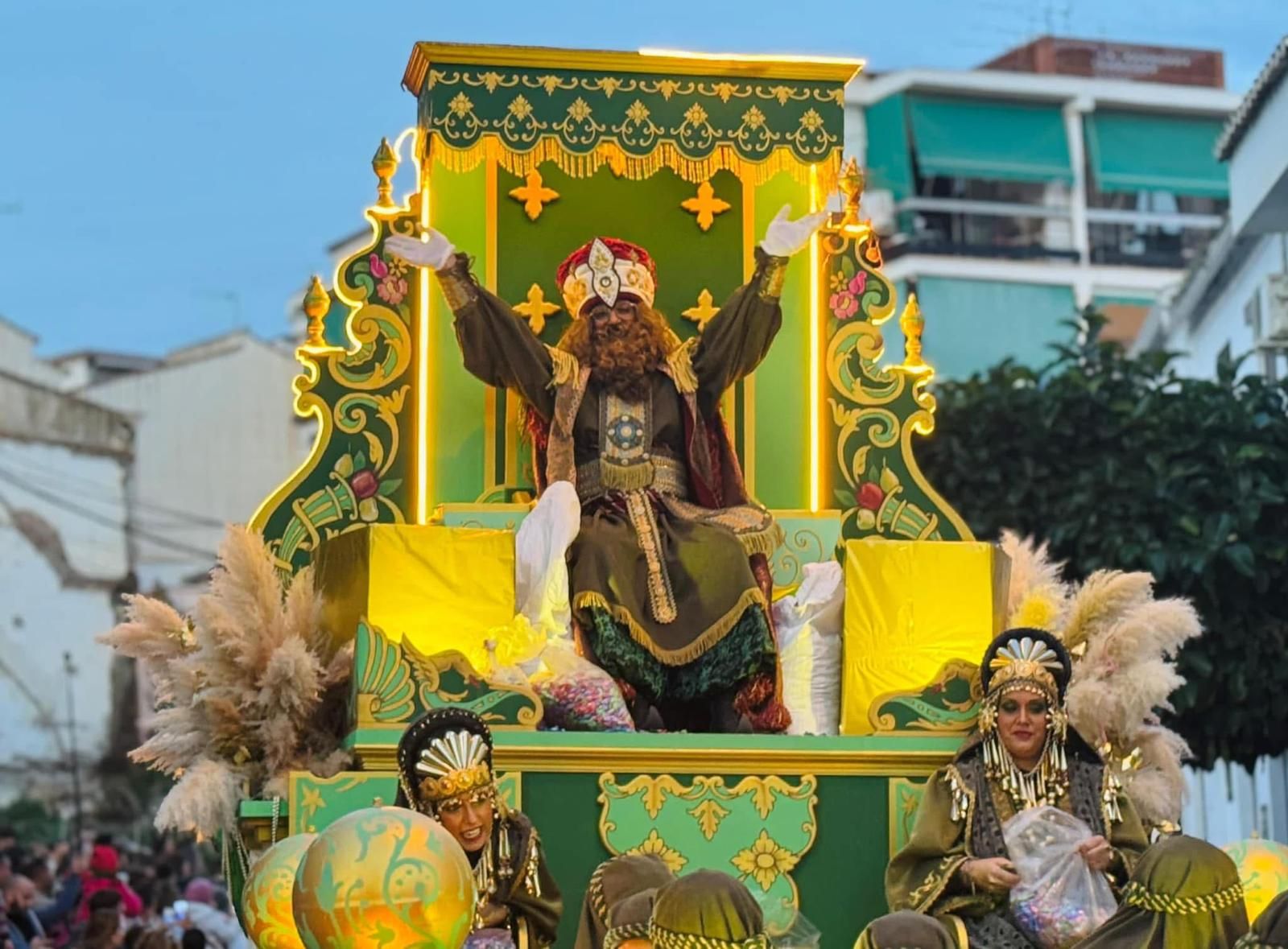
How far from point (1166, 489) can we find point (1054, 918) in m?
10.4

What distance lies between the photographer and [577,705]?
11688mm

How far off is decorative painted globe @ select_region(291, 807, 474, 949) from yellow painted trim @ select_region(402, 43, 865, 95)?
19.7 ft

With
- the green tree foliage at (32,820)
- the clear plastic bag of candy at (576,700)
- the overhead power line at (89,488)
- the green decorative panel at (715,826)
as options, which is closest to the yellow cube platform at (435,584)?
the clear plastic bag of candy at (576,700)

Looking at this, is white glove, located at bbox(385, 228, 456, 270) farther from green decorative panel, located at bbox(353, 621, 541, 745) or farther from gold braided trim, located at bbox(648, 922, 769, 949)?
gold braided trim, located at bbox(648, 922, 769, 949)

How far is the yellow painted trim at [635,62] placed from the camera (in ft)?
44.3

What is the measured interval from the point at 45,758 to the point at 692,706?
98.7ft

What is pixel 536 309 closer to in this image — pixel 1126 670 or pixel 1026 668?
pixel 1126 670

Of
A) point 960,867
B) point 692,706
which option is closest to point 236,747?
point 692,706

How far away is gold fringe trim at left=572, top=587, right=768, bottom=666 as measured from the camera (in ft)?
39.7

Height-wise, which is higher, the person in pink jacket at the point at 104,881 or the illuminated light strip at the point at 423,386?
the illuminated light strip at the point at 423,386

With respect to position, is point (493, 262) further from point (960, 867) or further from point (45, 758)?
point (45, 758)

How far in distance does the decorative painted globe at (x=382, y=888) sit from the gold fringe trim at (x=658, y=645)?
3924mm

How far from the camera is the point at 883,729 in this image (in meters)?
11.7

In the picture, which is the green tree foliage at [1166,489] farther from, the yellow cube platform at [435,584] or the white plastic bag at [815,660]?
the yellow cube platform at [435,584]
